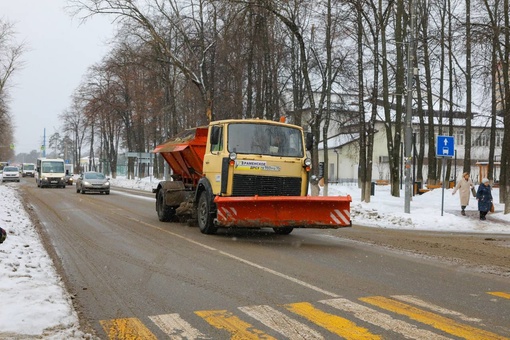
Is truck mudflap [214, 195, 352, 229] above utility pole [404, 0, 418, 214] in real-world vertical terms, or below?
below

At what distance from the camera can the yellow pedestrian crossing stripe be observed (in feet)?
16.8

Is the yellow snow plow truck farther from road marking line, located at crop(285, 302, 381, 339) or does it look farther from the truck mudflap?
road marking line, located at crop(285, 302, 381, 339)

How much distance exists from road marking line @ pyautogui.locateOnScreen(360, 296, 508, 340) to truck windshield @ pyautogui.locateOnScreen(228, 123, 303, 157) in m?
6.05

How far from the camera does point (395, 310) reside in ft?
19.8

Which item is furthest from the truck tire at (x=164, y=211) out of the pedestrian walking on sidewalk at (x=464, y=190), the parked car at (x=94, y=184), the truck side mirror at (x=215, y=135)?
the parked car at (x=94, y=184)

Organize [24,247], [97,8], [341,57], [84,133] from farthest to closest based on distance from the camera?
[84,133], [341,57], [97,8], [24,247]

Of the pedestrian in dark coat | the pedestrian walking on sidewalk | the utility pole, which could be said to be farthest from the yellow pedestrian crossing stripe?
the pedestrian walking on sidewalk

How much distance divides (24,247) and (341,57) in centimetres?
2425

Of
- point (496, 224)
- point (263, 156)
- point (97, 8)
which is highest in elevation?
point (97, 8)

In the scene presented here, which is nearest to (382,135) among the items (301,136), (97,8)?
(97,8)

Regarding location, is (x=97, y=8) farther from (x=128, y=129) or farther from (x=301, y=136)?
(x=128, y=129)

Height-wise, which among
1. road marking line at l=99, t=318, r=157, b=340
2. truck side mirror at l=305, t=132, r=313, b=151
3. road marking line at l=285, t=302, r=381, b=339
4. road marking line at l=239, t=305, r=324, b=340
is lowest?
road marking line at l=99, t=318, r=157, b=340

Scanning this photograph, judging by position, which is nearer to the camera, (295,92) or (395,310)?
(395,310)

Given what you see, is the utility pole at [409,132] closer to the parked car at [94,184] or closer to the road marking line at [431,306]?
the road marking line at [431,306]
